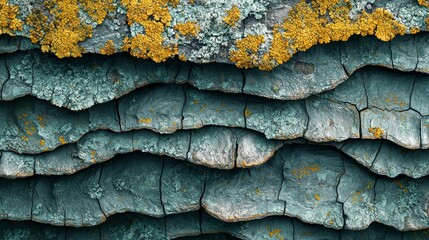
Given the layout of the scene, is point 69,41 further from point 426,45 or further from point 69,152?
point 426,45

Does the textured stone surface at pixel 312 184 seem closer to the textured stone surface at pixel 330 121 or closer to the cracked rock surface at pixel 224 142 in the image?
the cracked rock surface at pixel 224 142

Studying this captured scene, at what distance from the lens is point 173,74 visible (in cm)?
428

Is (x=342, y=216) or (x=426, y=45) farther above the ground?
(x=426, y=45)

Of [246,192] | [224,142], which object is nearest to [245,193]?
[246,192]

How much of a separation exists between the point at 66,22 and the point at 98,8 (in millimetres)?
246

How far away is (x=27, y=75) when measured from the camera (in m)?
4.27

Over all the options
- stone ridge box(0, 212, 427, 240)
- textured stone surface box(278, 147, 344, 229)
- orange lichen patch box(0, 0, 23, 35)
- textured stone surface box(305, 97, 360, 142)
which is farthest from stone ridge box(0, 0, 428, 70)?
stone ridge box(0, 212, 427, 240)

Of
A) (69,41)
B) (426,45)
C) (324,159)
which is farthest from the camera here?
(324,159)

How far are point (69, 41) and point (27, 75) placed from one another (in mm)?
477

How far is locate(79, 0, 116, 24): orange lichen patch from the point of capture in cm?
403

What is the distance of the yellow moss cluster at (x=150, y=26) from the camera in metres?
3.99

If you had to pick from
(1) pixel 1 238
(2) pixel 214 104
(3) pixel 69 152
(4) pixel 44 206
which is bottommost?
(1) pixel 1 238

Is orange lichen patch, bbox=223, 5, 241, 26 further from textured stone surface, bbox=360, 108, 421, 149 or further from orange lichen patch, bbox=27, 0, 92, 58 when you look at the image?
textured stone surface, bbox=360, 108, 421, 149

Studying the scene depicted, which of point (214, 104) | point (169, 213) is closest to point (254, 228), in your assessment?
point (169, 213)
